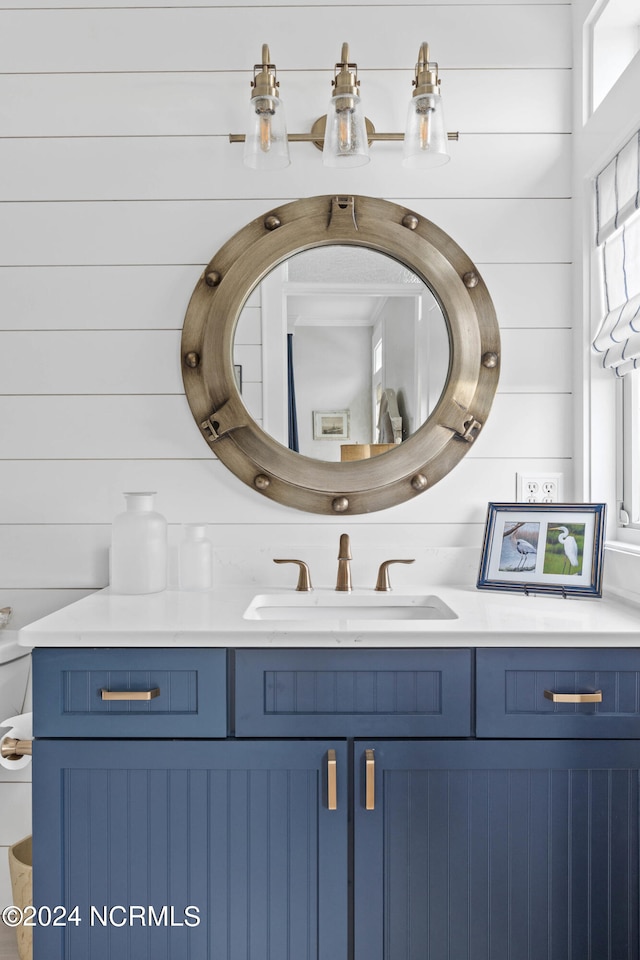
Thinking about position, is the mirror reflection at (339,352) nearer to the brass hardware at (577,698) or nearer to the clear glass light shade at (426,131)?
the clear glass light shade at (426,131)

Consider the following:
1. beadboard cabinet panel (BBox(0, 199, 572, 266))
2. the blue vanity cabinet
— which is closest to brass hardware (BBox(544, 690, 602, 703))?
the blue vanity cabinet

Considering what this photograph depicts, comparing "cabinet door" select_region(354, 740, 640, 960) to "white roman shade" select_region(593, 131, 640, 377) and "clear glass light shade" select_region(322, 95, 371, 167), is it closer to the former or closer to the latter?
"white roman shade" select_region(593, 131, 640, 377)

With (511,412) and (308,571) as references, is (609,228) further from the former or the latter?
(308,571)

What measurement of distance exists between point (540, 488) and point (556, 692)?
0.67 meters

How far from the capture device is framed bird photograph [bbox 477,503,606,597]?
5.29ft

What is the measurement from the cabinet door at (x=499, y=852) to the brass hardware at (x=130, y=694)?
0.41 meters


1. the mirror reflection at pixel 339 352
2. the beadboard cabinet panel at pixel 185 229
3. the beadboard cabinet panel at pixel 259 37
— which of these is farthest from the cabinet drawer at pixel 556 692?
the beadboard cabinet panel at pixel 259 37

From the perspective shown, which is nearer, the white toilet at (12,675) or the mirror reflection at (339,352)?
the white toilet at (12,675)

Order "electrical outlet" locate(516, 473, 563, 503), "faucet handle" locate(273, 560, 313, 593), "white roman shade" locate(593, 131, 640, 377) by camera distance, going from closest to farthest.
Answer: "white roman shade" locate(593, 131, 640, 377) → "faucet handle" locate(273, 560, 313, 593) → "electrical outlet" locate(516, 473, 563, 503)

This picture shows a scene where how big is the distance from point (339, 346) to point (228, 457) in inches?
16.3

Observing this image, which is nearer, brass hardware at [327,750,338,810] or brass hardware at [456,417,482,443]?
brass hardware at [327,750,338,810]

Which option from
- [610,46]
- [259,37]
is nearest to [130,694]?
[259,37]

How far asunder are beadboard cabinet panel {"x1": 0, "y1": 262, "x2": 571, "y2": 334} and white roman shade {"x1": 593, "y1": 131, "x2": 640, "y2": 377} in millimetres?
167

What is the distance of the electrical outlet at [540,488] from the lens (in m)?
1.82
